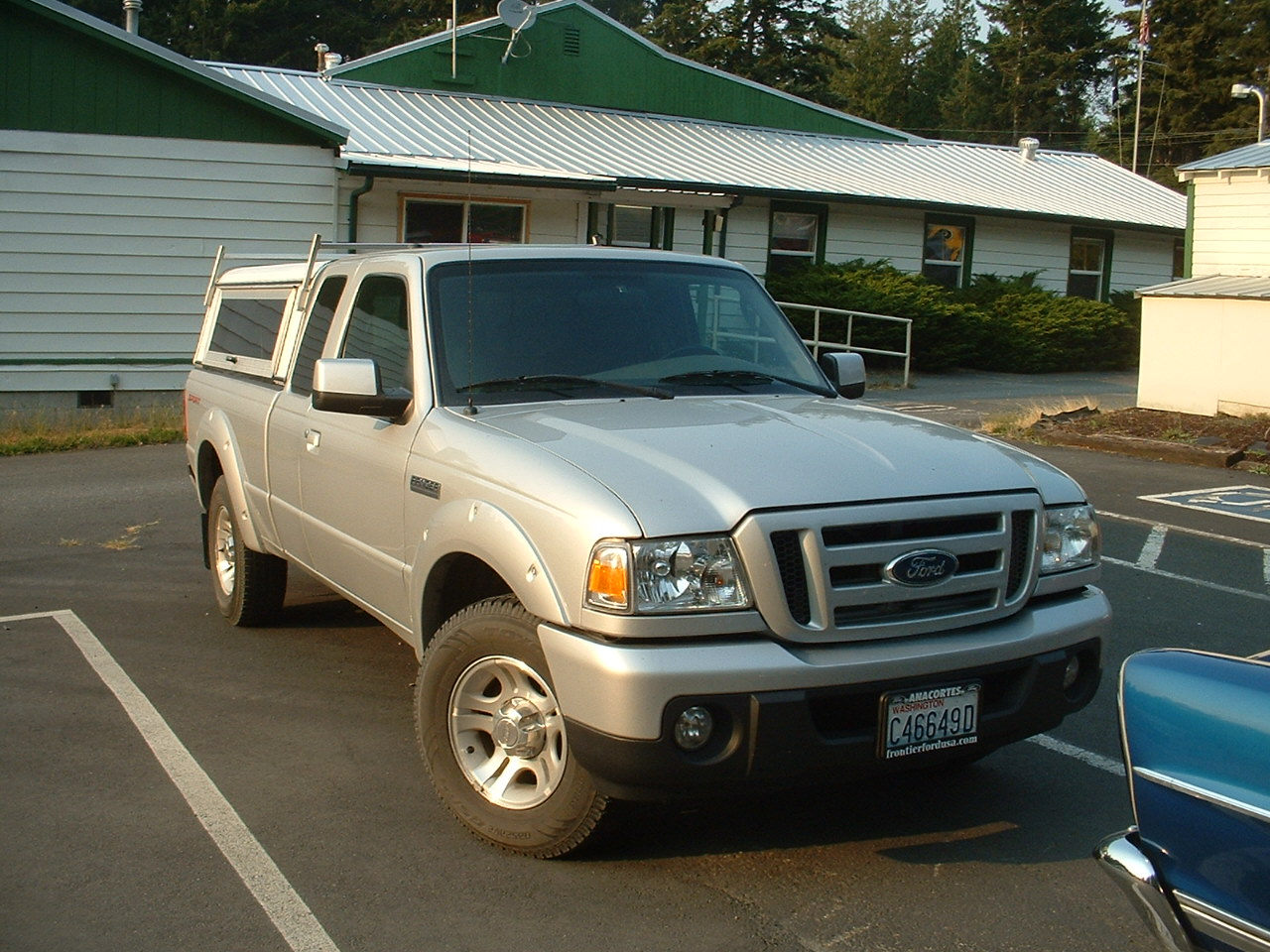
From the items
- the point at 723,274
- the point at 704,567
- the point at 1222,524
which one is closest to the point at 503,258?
the point at 723,274

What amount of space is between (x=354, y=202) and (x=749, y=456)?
48.5 ft

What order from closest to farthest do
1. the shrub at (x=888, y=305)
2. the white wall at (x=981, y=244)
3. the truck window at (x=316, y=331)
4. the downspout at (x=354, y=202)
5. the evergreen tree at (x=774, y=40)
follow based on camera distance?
1. the truck window at (x=316, y=331)
2. the downspout at (x=354, y=202)
3. the shrub at (x=888, y=305)
4. the white wall at (x=981, y=244)
5. the evergreen tree at (x=774, y=40)

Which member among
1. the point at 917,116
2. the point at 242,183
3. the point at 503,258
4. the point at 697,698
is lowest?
the point at 697,698

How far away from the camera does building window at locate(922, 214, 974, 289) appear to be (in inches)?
1015

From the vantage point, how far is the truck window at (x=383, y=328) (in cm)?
548

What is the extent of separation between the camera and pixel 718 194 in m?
21.5

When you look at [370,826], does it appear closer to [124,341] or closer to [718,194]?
[124,341]

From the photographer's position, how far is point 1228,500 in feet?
37.6

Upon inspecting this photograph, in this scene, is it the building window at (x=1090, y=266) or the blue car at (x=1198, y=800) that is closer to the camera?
the blue car at (x=1198, y=800)

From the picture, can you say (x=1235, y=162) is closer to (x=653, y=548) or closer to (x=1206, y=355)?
(x=1206, y=355)

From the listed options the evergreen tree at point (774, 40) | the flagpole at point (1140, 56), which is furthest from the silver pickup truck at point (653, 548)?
the flagpole at point (1140, 56)

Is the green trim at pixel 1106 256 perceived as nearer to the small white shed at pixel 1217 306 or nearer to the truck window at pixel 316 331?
→ the small white shed at pixel 1217 306

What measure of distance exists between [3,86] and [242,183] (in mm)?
2825

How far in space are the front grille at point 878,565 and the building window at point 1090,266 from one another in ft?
81.5
